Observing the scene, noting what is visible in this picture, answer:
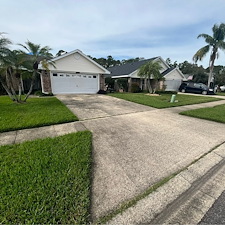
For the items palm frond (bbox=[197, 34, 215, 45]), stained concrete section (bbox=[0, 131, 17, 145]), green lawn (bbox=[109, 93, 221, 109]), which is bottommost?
stained concrete section (bbox=[0, 131, 17, 145])

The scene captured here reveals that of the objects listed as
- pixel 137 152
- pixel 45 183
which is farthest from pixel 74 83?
pixel 45 183

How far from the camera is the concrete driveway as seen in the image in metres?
1.93

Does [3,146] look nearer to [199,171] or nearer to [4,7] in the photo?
[199,171]

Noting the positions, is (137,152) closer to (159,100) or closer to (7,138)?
(7,138)

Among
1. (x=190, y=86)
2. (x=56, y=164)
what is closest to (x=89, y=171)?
(x=56, y=164)

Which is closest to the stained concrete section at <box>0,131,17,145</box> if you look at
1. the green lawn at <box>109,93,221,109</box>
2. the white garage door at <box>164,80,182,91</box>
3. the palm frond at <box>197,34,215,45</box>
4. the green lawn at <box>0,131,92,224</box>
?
the green lawn at <box>0,131,92,224</box>

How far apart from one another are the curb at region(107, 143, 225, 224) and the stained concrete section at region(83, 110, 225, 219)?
0.58 ft

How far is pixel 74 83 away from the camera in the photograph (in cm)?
1363

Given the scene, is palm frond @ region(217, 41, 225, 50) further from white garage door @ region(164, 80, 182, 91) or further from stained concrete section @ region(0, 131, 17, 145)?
stained concrete section @ region(0, 131, 17, 145)

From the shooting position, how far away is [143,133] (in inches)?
160

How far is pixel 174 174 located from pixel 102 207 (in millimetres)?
1431

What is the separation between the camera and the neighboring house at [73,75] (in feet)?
40.8

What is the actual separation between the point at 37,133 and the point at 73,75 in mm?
10925

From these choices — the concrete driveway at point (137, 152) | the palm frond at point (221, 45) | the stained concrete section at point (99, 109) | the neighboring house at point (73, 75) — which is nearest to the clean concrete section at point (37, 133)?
the concrete driveway at point (137, 152)
